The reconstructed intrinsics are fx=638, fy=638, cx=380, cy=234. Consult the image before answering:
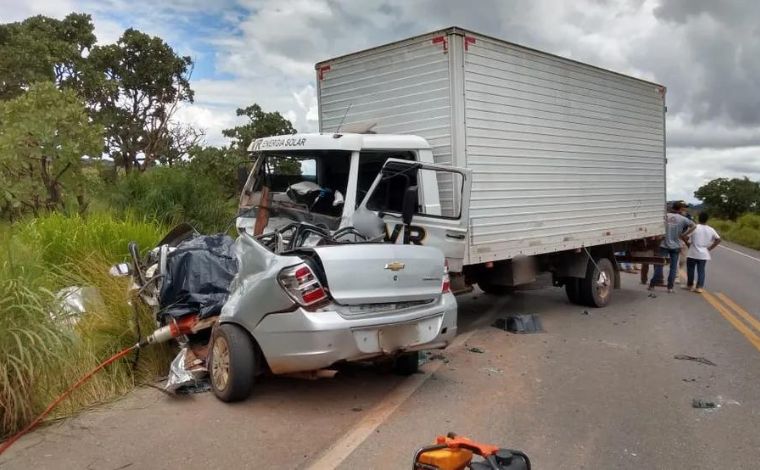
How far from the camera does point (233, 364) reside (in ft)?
16.6

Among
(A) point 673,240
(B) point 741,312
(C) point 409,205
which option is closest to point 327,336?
(C) point 409,205

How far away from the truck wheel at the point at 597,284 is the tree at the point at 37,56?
47.2ft

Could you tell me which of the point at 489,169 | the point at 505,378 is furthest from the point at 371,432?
the point at 489,169

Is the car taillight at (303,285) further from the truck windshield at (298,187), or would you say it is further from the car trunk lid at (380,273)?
the truck windshield at (298,187)

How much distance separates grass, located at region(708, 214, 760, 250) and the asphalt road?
3245cm

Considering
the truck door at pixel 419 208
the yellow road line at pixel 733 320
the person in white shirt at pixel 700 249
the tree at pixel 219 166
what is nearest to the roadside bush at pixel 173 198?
the tree at pixel 219 166

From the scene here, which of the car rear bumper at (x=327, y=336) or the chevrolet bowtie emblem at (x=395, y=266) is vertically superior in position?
the chevrolet bowtie emblem at (x=395, y=266)

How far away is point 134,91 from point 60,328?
15.9m

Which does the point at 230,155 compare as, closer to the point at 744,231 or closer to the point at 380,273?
the point at 380,273

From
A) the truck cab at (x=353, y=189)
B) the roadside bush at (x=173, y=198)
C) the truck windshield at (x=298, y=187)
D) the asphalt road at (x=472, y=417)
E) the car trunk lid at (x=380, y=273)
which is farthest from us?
the roadside bush at (x=173, y=198)

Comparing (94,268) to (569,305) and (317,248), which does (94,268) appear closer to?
(317,248)

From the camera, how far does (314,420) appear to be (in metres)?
4.95

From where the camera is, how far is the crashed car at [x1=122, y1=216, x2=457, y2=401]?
480 cm

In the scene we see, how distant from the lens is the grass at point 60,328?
4.66 metres
